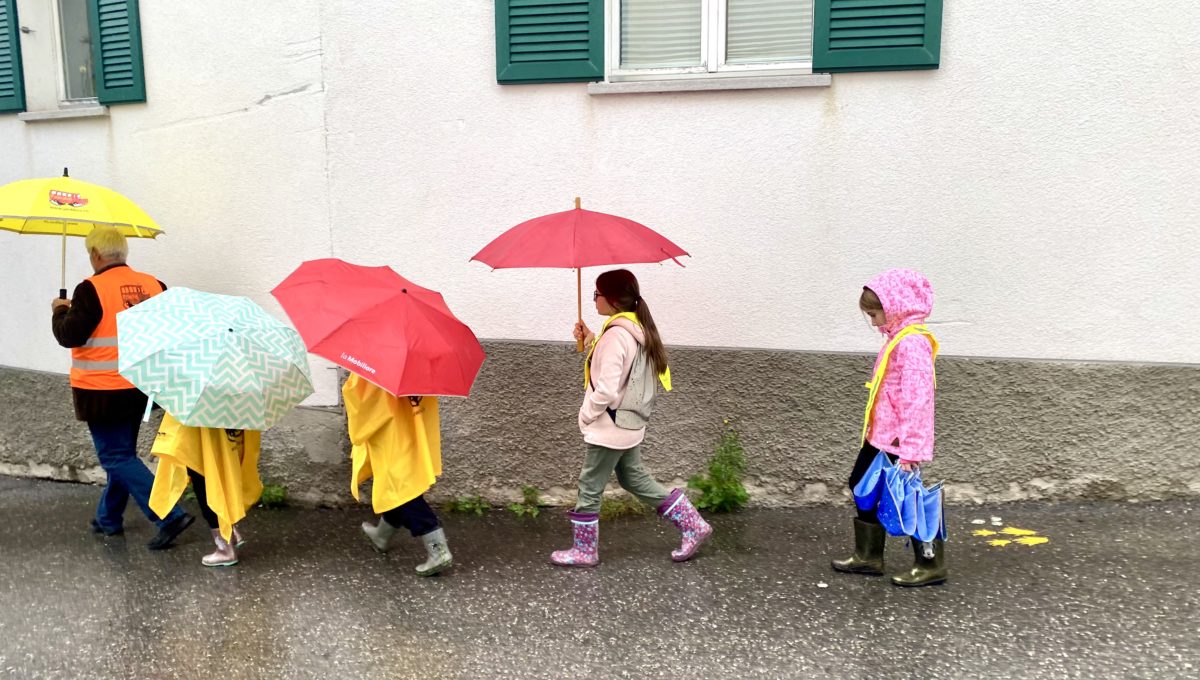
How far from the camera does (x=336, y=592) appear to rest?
365 cm

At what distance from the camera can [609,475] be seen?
3.71m

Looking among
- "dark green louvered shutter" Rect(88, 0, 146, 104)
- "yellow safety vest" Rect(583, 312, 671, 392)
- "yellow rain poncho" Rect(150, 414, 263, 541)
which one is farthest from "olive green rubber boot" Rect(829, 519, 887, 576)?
"dark green louvered shutter" Rect(88, 0, 146, 104)

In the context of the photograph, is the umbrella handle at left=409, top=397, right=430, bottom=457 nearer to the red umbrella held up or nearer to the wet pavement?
the wet pavement

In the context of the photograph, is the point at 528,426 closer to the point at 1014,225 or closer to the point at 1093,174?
the point at 1014,225

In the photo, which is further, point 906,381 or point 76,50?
point 76,50

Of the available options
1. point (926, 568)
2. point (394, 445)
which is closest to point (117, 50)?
point (394, 445)

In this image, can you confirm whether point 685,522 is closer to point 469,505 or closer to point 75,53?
point 469,505

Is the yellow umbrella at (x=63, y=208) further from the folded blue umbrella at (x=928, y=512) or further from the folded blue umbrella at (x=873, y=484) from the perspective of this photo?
the folded blue umbrella at (x=928, y=512)

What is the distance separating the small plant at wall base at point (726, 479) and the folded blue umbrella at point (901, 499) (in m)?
1.14

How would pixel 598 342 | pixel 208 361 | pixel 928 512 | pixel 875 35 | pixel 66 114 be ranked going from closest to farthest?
1. pixel 208 361
2. pixel 928 512
3. pixel 598 342
4. pixel 875 35
5. pixel 66 114

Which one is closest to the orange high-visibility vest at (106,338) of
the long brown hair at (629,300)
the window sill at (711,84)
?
the long brown hair at (629,300)

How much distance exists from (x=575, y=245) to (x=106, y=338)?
2380 millimetres

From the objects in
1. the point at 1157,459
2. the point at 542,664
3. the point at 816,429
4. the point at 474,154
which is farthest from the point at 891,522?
the point at 474,154

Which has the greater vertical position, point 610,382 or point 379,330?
point 379,330
